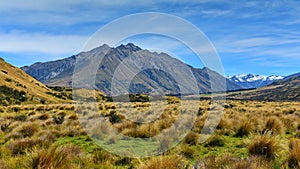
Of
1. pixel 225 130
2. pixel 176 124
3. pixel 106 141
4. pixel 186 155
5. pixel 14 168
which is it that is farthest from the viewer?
pixel 176 124

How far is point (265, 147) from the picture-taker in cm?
827

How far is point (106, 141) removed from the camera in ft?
38.9

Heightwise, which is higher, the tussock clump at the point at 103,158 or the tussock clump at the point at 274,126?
the tussock clump at the point at 274,126

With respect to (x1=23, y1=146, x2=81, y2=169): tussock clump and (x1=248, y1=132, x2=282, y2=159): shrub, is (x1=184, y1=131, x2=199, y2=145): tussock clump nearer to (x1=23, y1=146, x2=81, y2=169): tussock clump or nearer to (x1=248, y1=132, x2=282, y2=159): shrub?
(x1=248, y1=132, x2=282, y2=159): shrub

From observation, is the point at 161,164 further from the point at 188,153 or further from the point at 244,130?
the point at 244,130

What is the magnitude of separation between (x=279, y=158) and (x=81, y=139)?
7949mm

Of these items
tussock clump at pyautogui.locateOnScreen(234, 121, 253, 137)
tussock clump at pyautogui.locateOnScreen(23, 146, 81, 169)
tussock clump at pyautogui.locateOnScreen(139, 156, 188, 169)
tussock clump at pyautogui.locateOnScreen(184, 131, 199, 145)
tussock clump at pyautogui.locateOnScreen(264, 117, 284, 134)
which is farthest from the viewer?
tussock clump at pyautogui.locateOnScreen(264, 117, 284, 134)

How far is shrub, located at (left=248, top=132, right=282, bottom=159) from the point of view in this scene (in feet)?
26.8

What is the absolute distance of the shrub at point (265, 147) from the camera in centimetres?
816

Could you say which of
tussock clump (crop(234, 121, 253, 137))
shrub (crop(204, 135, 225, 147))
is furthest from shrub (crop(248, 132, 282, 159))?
tussock clump (crop(234, 121, 253, 137))

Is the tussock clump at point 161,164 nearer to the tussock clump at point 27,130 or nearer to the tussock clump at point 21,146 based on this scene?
the tussock clump at point 21,146

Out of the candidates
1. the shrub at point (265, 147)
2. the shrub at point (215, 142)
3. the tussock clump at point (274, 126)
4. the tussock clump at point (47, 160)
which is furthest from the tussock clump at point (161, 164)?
the tussock clump at point (274, 126)

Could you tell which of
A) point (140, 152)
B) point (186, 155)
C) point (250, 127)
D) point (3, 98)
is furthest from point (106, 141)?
point (3, 98)

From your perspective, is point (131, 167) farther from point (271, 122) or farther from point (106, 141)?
point (271, 122)
